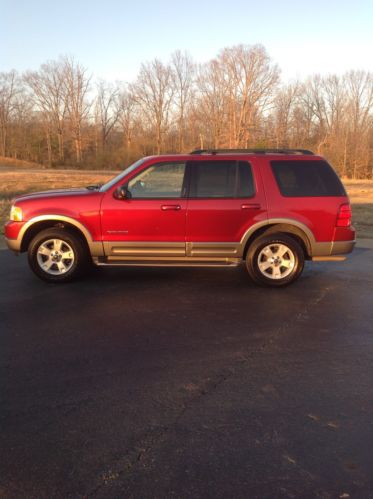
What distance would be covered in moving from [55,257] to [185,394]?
11.9ft

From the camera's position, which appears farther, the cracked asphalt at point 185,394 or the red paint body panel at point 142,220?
the red paint body panel at point 142,220

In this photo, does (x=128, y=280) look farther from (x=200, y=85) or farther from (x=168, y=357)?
(x=200, y=85)

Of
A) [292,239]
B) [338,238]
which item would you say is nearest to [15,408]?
[292,239]

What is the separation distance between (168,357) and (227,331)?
0.87 metres

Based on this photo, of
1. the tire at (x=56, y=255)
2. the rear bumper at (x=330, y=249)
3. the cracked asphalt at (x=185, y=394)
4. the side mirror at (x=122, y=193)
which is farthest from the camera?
the tire at (x=56, y=255)

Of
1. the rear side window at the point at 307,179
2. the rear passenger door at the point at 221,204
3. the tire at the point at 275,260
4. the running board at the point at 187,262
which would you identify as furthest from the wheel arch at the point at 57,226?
the rear side window at the point at 307,179

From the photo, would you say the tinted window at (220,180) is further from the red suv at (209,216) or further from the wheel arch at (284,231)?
the wheel arch at (284,231)

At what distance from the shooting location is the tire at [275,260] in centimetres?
591

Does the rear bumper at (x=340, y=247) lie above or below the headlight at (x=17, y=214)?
below

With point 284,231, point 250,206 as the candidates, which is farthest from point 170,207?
point 284,231

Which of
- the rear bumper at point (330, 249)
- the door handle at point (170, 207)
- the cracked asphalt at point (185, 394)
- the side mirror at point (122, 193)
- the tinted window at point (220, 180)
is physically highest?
the tinted window at point (220, 180)

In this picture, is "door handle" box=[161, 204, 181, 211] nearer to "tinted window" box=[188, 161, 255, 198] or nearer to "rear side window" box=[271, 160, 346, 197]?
"tinted window" box=[188, 161, 255, 198]

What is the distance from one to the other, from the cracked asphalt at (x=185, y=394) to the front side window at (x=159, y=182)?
141 cm

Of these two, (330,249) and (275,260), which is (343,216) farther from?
(275,260)
